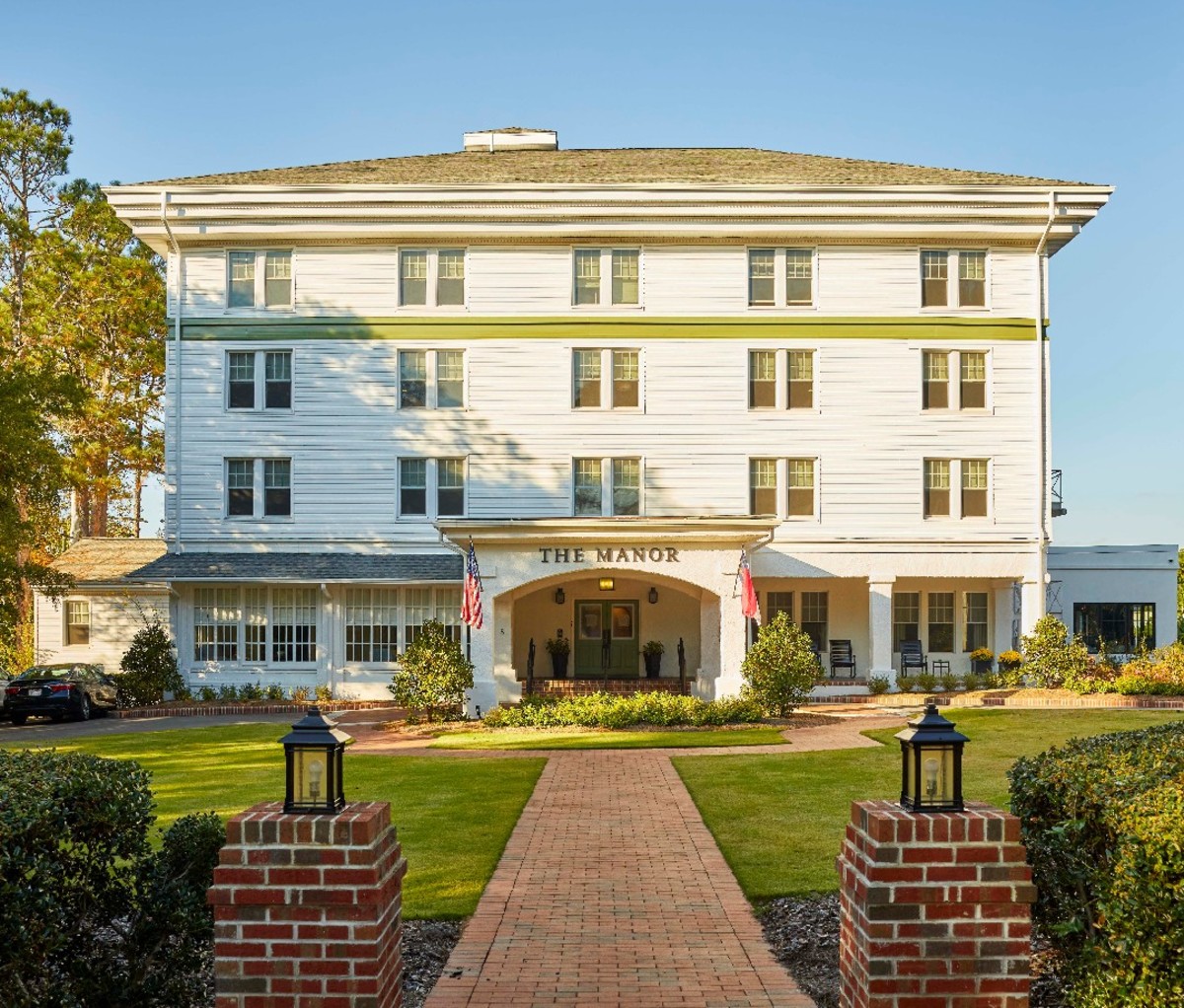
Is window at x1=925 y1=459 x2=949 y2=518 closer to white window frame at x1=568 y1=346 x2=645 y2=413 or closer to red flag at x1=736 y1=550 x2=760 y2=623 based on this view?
white window frame at x1=568 y1=346 x2=645 y2=413

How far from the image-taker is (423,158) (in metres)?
34.5

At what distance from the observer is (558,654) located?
31203 millimetres

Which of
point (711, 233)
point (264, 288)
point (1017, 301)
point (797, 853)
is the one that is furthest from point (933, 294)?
A: point (797, 853)

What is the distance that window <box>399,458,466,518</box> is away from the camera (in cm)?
3041

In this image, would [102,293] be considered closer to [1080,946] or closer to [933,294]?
[933,294]

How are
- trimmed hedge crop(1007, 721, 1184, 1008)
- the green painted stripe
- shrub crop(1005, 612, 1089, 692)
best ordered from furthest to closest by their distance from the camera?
the green painted stripe → shrub crop(1005, 612, 1089, 692) → trimmed hedge crop(1007, 721, 1184, 1008)

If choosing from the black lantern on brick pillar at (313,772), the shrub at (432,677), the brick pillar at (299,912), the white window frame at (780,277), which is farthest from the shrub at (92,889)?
the white window frame at (780,277)

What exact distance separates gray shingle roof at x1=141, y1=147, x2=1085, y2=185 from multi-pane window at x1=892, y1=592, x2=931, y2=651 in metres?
10.8

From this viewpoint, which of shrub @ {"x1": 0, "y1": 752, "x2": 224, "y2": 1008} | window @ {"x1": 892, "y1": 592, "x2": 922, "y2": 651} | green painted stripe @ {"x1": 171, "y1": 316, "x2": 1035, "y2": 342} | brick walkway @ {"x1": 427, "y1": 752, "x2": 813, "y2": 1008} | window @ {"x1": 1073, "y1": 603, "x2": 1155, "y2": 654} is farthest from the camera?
window @ {"x1": 1073, "y1": 603, "x2": 1155, "y2": 654}

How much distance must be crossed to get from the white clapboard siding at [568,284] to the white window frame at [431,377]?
0.97 metres

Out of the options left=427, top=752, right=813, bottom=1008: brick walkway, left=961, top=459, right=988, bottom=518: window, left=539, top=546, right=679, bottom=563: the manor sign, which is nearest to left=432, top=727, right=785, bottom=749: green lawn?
left=539, top=546, right=679, bottom=563: the manor sign

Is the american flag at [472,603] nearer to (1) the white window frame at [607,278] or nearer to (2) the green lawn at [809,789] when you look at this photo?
(2) the green lawn at [809,789]

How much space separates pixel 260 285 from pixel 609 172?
31.8 feet

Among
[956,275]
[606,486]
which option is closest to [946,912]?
[606,486]
